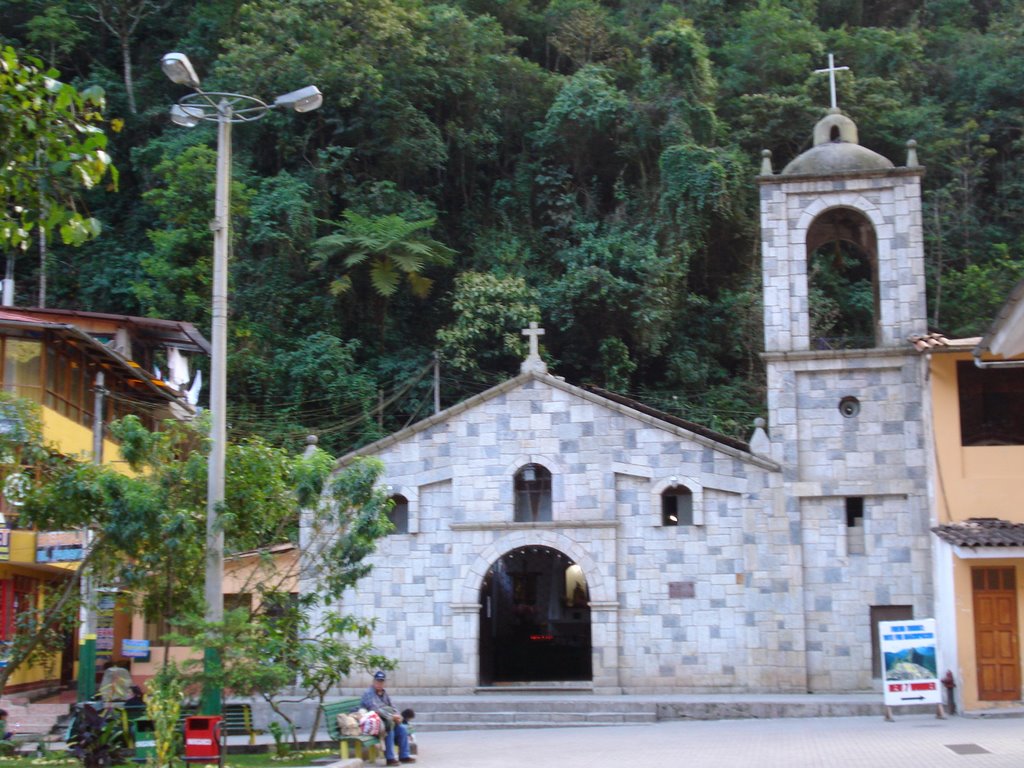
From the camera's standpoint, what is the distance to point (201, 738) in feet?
46.9

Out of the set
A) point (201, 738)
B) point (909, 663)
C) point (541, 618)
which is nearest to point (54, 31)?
point (541, 618)

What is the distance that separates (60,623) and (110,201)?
27.5 m

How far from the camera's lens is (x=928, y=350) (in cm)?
2306

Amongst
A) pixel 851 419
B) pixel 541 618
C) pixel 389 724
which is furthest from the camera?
pixel 541 618

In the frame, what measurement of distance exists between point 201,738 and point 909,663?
38.5ft

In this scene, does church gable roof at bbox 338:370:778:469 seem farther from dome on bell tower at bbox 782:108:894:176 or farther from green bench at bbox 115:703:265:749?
green bench at bbox 115:703:265:749

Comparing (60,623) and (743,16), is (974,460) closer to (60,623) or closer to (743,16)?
(60,623)

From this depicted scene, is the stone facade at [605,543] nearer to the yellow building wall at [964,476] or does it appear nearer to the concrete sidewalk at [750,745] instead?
the concrete sidewalk at [750,745]

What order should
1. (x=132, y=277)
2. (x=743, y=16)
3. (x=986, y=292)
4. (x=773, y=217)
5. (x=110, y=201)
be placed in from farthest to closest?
(x=743, y=16) → (x=110, y=201) → (x=132, y=277) → (x=986, y=292) → (x=773, y=217)

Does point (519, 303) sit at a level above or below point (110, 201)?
below

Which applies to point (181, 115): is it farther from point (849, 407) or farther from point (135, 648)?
point (135, 648)

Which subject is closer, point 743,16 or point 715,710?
point 715,710

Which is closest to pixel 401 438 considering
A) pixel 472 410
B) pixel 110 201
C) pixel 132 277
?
pixel 472 410

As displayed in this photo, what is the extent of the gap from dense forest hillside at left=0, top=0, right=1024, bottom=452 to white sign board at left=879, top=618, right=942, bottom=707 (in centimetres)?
1699
